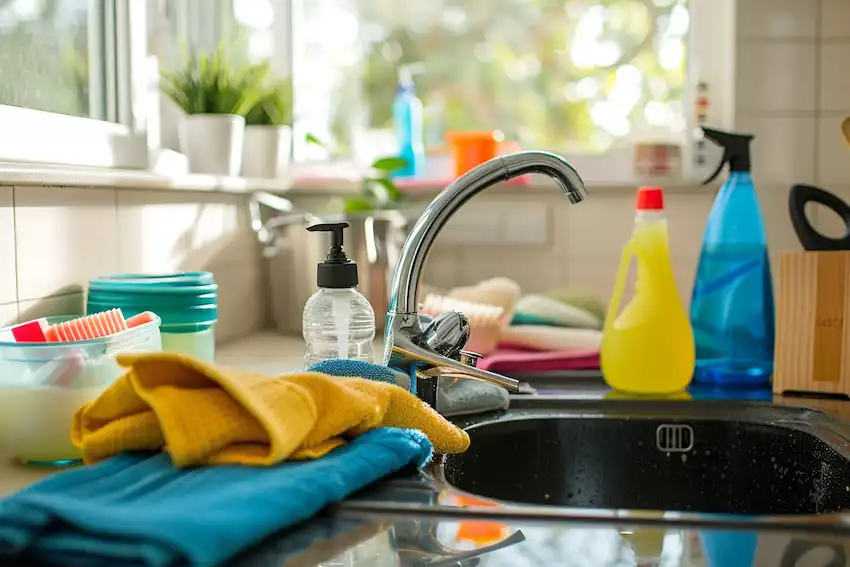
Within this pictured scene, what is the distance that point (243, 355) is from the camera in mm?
1536

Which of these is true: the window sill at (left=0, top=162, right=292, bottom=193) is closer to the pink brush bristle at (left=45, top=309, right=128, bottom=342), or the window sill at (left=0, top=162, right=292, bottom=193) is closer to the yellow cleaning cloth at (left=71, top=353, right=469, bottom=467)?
the pink brush bristle at (left=45, top=309, right=128, bottom=342)

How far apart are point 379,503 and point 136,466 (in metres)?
0.18

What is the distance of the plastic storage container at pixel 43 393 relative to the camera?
841 millimetres

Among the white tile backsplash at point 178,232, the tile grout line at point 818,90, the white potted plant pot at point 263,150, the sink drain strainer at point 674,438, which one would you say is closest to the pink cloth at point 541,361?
the sink drain strainer at point 674,438

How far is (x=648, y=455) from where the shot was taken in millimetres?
1135

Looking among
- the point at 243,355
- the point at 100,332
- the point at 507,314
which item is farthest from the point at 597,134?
the point at 100,332

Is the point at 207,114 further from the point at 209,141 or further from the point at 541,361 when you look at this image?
the point at 541,361

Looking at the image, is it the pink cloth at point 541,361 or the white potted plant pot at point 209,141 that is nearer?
the pink cloth at point 541,361

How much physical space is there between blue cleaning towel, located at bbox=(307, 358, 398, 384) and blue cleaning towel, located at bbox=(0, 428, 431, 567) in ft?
0.57

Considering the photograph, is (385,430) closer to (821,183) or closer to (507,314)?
(507,314)

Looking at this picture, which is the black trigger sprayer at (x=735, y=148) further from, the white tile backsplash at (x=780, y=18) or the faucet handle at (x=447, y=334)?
the white tile backsplash at (x=780, y=18)

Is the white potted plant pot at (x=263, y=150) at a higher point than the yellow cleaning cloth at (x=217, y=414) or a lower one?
higher

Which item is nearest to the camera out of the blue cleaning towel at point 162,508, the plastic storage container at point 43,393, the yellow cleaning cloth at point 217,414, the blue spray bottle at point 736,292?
the blue cleaning towel at point 162,508

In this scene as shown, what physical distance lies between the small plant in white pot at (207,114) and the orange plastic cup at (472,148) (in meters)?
0.51
